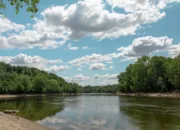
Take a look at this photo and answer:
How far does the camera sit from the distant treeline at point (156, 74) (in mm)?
106725

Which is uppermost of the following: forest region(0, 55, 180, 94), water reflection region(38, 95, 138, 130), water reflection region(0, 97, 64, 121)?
forest region(0, 55, 180, 94)

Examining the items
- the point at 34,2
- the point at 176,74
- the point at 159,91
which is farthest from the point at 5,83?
the point at 34,2

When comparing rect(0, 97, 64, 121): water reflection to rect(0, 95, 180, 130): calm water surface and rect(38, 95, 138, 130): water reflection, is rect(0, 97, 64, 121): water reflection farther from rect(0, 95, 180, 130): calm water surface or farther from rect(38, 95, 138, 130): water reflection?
rect(38, 95, 138, 130): water reflection

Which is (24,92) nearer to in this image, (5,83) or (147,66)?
(5,83)

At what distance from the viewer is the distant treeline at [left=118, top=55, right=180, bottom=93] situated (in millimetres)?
106725

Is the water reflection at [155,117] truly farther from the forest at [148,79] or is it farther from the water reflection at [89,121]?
the forest at [148,79]

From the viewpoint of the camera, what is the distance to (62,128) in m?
26.0

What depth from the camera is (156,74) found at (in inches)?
4943

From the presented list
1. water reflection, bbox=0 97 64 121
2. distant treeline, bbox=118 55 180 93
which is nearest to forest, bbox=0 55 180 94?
distant treeline, bbox=118 55 180 93

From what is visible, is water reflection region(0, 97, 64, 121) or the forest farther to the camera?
the forest

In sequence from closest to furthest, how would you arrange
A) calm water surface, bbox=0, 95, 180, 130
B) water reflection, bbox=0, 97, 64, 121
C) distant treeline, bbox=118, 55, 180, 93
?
1. calm water surface, bbox=0, 95, 180, 130
2. water reflection, bbox=0, 97, 64, 121
3. distant treeline, bbox=118, 55, 180, 93

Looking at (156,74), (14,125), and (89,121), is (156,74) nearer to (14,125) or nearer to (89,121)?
(89,121)

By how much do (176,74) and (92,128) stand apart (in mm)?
86666

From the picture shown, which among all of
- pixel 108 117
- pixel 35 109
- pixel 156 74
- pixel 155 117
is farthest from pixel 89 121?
pixel 156 74
